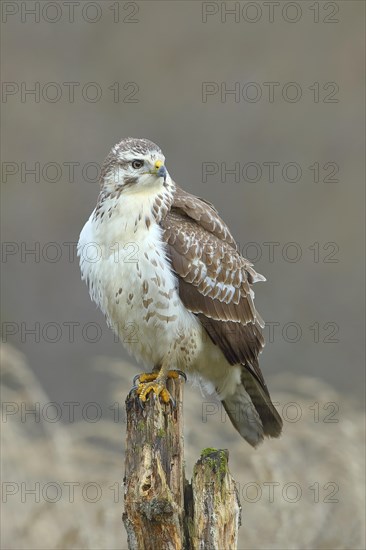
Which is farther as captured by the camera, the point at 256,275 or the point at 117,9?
the point at 117,9

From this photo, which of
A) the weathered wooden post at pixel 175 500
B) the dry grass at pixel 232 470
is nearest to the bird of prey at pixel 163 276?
A: the dry grass at pixel 232 470

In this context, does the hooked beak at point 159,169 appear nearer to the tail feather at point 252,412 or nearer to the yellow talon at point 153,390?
the yellow talon at point 153,390

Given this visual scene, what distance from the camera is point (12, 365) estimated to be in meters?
7.27

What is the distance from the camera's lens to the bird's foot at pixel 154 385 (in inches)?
243

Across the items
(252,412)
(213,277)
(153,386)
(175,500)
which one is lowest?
(175,500)

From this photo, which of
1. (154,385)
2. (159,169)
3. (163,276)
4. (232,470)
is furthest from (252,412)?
(159,169)

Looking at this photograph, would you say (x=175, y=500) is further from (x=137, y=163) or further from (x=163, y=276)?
(x=137, y=163)

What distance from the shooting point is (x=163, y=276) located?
6410 millimetres

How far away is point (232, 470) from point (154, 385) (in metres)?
1.51

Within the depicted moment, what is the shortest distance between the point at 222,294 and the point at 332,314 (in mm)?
5971

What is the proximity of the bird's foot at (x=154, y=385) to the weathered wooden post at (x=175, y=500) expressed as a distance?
505 millimetres

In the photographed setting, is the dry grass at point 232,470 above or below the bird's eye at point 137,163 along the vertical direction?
below

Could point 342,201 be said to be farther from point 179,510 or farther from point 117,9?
point 179,510

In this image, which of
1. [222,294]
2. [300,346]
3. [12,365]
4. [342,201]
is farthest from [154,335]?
[342,201]
